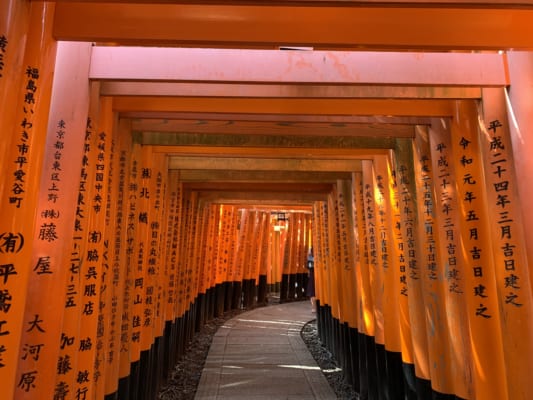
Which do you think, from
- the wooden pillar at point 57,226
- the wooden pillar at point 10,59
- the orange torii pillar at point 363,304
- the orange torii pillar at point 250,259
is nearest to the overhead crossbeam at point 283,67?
the wooden pillar at point 57,226

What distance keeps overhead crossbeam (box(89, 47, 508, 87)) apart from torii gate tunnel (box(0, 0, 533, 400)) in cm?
1

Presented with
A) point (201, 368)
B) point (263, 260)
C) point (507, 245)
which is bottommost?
point (201, 368)

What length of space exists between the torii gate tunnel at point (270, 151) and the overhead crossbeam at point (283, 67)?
0.01 meters

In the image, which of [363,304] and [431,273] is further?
[363,304]

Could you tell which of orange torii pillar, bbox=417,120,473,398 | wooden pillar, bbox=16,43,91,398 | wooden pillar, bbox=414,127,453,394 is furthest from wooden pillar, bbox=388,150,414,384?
wooden pillar, bbox=16,43,91,398

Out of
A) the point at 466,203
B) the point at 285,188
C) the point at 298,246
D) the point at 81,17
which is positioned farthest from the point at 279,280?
the point at 81,17

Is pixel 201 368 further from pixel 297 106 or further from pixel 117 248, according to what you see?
pixel 297 106

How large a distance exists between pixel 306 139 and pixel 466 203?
1.95 m

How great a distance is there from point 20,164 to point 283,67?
163 centimetres

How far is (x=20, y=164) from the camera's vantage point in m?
1.78

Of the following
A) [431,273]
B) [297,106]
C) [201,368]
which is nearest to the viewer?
[297,106]

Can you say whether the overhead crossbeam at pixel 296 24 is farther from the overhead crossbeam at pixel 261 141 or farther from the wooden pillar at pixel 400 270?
the wooden pillar at pixel 400 270

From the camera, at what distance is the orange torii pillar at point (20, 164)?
1.65m

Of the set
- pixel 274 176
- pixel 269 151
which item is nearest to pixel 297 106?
pixel 269 151
